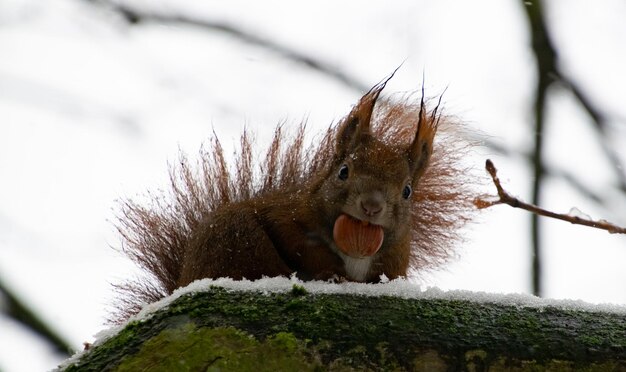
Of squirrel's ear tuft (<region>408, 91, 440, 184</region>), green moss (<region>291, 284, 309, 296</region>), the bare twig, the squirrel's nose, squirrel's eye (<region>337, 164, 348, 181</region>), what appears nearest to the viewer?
the bare twig

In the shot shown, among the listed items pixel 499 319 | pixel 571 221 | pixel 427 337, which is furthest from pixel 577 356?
pixel 571 221

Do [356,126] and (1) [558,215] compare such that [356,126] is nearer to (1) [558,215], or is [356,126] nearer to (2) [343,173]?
(2) [343,173]

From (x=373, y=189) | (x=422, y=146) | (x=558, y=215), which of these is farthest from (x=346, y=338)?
(x=422, y=146)

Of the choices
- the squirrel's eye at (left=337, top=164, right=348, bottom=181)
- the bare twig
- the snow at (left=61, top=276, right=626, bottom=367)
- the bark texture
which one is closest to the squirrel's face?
the squirrel's eye at (left=337, top=164, right=348, bottom=181)

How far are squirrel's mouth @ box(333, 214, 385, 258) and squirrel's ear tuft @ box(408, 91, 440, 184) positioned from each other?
350 millimetres

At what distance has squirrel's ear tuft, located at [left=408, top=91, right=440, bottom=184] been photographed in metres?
2.57

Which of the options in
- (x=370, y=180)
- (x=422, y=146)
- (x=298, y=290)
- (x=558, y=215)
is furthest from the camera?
(x=422, y=146)

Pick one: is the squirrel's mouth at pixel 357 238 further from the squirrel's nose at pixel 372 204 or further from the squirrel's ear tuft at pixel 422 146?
the squirrel's ear tuft at pixel 422 146

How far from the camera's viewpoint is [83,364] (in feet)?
4.71

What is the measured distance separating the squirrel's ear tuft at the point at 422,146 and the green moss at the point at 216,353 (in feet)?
4.10

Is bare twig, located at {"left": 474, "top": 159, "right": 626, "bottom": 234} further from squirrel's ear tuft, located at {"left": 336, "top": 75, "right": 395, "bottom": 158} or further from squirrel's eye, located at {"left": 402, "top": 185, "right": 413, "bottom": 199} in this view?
squirrel's ear tuft, located at {"left": 336, "top": 75, "right": 395, "bottom": 158}

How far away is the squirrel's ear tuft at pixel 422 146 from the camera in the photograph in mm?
2568

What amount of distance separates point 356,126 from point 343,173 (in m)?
0.23

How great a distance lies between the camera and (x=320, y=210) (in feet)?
7.98
